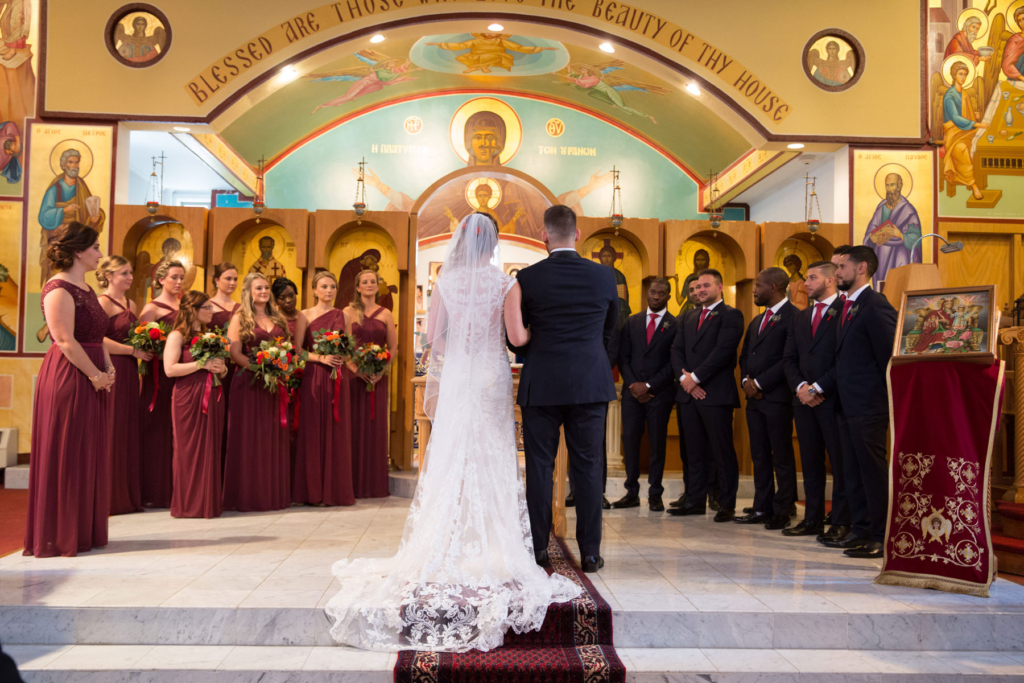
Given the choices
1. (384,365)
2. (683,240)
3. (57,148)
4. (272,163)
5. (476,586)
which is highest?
Answer: (272,163)

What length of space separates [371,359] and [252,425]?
48.5 inches

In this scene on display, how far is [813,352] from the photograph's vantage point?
5.71 m

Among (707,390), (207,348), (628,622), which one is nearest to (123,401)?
(207,348)

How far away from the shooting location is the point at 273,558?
486 cm

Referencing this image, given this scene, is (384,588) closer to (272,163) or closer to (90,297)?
(90,297)

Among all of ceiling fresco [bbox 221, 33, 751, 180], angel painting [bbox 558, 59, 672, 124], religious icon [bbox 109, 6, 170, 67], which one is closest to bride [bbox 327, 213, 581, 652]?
religious icon [bbox 109, 6, 170, 67]

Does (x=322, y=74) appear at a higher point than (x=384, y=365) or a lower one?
higher

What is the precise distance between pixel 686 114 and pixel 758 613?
935cm

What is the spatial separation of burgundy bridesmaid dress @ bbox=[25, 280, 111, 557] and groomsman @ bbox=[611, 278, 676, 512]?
4.34 meters

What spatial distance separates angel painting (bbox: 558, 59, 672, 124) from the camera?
11.5m

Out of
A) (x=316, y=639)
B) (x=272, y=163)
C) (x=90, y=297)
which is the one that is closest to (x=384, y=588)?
(x=316, y=639)

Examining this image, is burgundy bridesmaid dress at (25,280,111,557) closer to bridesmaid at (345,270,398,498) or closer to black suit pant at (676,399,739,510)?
bridesmaid at (345,270,398,498)

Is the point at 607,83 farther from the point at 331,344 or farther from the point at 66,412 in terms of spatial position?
the point at 66,412

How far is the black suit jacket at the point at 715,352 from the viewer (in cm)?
651
